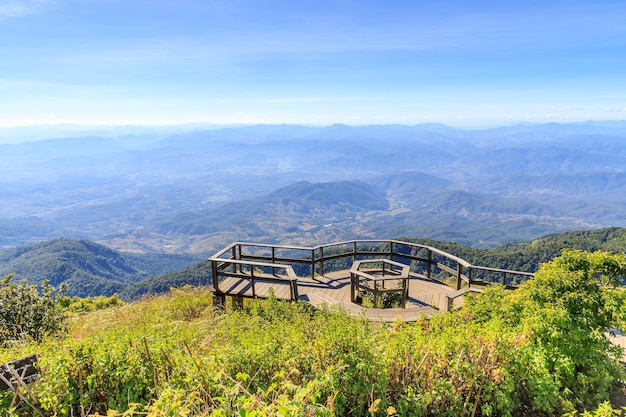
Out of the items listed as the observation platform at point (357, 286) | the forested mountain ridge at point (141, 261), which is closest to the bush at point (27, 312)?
the observation platform at point (357, 286)

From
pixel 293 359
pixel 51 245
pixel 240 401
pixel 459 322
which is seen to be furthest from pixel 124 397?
pixel 51 245

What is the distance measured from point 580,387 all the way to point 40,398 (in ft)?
20.4

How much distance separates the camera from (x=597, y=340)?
4.12 metres

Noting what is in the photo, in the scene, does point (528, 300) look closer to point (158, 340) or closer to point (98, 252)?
point (158, 340)

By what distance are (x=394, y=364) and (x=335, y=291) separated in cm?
597

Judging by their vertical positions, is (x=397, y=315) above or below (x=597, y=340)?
below

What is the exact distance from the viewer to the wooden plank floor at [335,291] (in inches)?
320

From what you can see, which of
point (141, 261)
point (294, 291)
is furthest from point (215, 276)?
point (141, 261)

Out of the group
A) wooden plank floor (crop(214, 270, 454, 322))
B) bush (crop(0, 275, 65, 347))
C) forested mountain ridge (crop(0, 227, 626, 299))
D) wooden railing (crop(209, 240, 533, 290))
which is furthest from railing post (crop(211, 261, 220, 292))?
forested mountain ridge (crop(0, 227, 626, 299))

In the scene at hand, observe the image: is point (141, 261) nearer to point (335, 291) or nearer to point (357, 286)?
point (335, 291)

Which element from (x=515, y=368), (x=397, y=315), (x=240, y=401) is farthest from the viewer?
(x=397, y=315)

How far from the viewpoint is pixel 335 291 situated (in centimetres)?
972

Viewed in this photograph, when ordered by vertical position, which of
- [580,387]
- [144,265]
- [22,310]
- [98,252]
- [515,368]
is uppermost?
[515,368]

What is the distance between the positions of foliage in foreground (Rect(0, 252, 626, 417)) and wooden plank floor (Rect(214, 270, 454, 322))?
11.3ft
